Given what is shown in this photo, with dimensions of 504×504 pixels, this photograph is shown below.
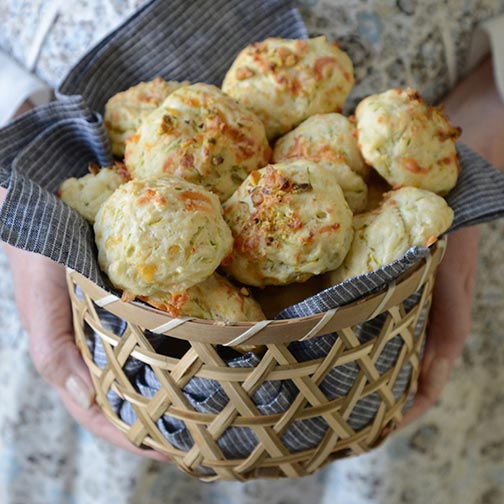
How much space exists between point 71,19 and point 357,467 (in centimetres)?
88

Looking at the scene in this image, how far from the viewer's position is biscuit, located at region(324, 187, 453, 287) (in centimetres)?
62

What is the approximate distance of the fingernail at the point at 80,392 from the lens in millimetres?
807

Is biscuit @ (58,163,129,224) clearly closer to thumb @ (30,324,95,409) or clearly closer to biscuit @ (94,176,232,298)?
biscuit @ (94,176,232,298)

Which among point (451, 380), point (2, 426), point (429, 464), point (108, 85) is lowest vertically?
point (429, 464)

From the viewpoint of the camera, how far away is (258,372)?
23.1 inches

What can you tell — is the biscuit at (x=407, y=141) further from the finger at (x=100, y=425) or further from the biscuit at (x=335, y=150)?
the finger at (x=100, y=425)

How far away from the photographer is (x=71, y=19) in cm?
95

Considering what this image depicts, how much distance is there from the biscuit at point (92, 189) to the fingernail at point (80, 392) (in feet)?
0.79

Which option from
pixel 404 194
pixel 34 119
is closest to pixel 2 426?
pixel 34 119

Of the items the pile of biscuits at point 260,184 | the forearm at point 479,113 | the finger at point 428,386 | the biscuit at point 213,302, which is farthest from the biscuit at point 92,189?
the forearm at point 479,113

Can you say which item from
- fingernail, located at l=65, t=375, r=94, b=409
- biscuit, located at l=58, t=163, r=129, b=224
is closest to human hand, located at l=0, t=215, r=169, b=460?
fingernail, located at l=65, t=375, r=94, b=409

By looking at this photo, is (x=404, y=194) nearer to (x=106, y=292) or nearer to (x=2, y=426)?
(x=106, y=292)

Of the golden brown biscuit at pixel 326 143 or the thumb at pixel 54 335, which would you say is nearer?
the golden brown biscuit at pixel 326 143

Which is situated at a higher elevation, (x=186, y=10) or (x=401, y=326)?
(x=186, y=10)
